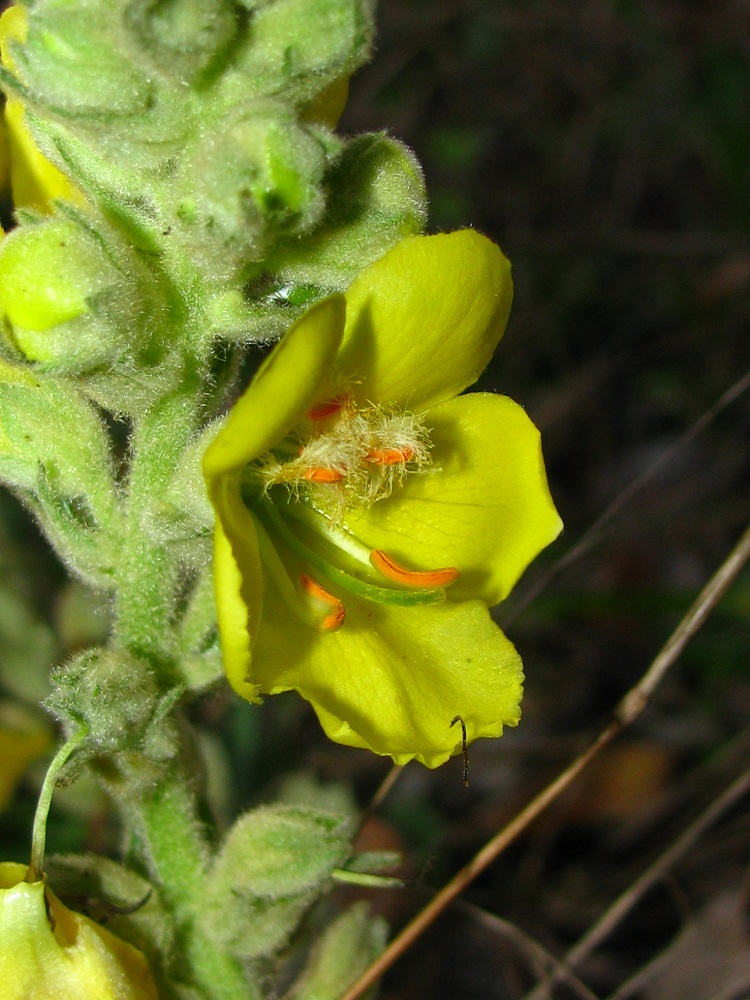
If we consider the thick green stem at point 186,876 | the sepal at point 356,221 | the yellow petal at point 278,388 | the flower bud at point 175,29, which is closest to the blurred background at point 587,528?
the thick green stem at point 186,876

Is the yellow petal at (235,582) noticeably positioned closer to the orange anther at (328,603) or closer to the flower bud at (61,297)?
the orange anther at (328,603)

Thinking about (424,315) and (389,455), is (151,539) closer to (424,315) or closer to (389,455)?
(389,455)

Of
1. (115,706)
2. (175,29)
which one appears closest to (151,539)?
(115,706)

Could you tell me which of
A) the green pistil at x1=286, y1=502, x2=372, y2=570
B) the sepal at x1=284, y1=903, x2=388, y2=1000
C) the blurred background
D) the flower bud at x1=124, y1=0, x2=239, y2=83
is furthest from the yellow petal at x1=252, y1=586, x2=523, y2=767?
the flower bud at x1=124, y1=0, x2=239, y2=83

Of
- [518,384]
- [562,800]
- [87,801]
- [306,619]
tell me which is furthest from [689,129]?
[306,619]

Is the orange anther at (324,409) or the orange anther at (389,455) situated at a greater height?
the orange anther at (324,409)

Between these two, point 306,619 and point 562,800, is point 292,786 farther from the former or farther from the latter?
point 306,619

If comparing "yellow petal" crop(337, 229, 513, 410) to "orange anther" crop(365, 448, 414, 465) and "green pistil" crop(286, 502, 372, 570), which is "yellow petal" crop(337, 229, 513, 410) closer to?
"orange anther" crop(365, 448, 414, 465)
